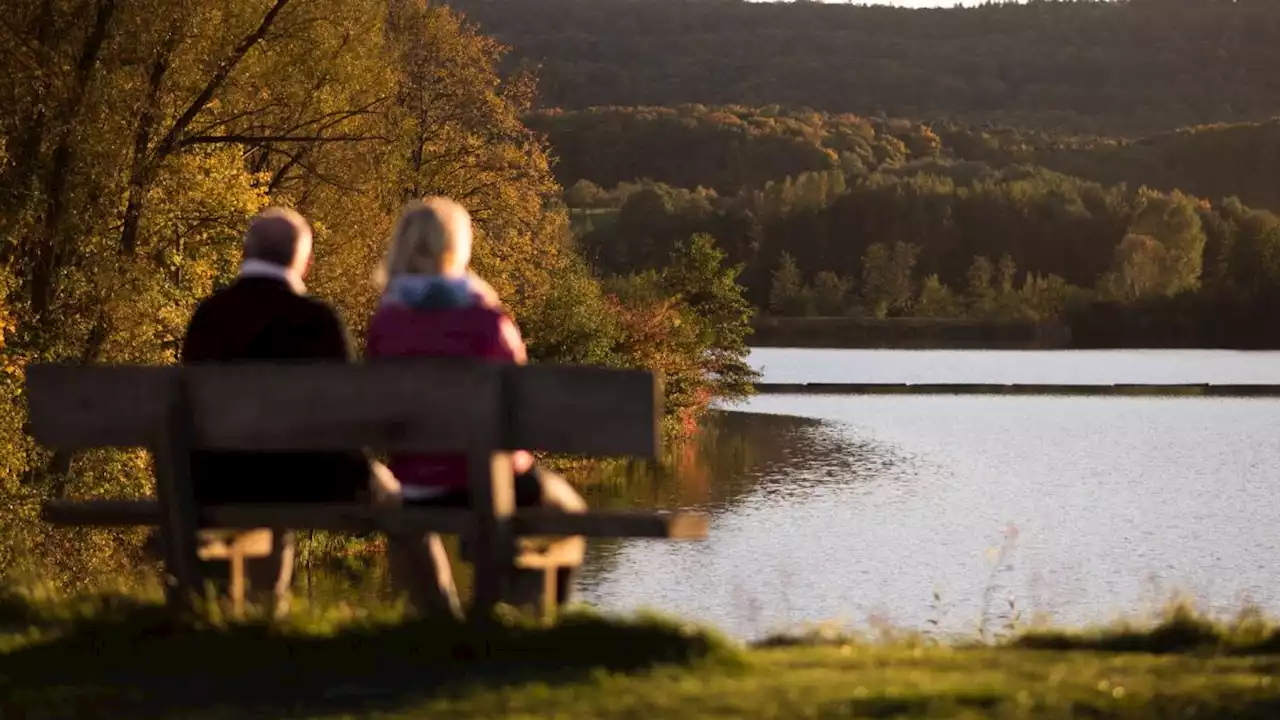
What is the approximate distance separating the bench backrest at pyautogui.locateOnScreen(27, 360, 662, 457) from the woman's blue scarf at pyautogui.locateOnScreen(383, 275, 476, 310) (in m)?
0.42

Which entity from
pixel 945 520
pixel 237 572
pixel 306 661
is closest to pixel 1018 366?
pixel 945 520

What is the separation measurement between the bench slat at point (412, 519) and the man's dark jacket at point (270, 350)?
133mm

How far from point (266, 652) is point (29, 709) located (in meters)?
0.86

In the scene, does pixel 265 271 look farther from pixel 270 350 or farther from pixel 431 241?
pixel 431 241

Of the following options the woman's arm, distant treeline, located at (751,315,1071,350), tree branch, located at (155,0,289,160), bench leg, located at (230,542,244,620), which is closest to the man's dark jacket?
bench leg, located at (230,542,244,620)

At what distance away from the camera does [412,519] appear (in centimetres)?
702

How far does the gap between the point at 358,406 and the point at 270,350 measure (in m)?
0.76

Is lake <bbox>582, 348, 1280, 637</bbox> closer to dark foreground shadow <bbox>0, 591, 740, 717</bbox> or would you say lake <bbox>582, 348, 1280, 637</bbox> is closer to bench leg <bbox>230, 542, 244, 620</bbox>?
dark foreground shadow <bbox>0, 591, 740, 717</bbox>

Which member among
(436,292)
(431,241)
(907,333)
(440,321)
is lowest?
(907,333)

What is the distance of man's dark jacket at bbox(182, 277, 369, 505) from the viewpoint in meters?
7.47

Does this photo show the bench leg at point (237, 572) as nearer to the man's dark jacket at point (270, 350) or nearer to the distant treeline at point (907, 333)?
the man's dark jacket at point (270, 350)

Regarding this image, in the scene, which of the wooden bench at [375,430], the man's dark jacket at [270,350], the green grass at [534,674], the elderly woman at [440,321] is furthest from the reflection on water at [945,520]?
the man's dark jacket at [270,350]

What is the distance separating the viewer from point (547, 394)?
669 cm

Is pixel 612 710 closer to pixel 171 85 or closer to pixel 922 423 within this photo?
pixel 171 85
